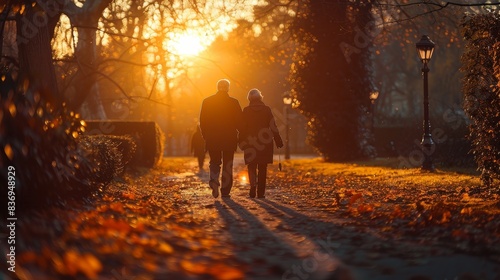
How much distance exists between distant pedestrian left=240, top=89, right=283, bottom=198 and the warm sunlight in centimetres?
846

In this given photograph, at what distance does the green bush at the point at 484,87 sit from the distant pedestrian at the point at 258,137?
3.33 meters

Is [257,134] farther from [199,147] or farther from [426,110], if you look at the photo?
[199,147]

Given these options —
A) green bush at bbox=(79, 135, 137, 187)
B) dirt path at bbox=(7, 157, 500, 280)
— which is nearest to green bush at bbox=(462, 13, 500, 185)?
dirt path at bbox=(7, 157, 500, 280)

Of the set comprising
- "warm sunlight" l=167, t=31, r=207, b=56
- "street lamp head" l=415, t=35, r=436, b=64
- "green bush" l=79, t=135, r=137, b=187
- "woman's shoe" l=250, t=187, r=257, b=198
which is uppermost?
"warm sunlight" l=167, t=31, r=207, b=56

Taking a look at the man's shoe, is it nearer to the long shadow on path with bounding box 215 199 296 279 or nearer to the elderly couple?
the elderly couple

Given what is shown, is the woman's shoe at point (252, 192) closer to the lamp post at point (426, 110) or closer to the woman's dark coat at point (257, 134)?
the woman's dark coat at point (257, 134)

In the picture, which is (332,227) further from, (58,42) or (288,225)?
(58,42)

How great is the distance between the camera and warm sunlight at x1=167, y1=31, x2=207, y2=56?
843 inches

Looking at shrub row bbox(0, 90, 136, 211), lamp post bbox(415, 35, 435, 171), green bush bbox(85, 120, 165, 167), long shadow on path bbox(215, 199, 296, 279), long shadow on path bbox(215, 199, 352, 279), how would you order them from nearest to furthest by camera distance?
long shadow on path bbox(215, 199, 352, 279) < long shadow on path bbox(215, 199, 296, 279) < shrub row bbox(0, 90, 136, 211) < lamp post bbox(415, 35, 435, 171) < green bush bbox(85, 120, 165, 167)

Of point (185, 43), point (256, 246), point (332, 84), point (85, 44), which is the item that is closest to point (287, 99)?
point (332, 84)

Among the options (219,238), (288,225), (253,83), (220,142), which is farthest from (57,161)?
(253,83)

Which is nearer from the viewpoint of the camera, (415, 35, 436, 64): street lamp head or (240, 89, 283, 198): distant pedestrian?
(240, 89, 283, 198): distant pedestrian

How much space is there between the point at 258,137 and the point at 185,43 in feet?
32.5

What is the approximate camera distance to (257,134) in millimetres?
12562
